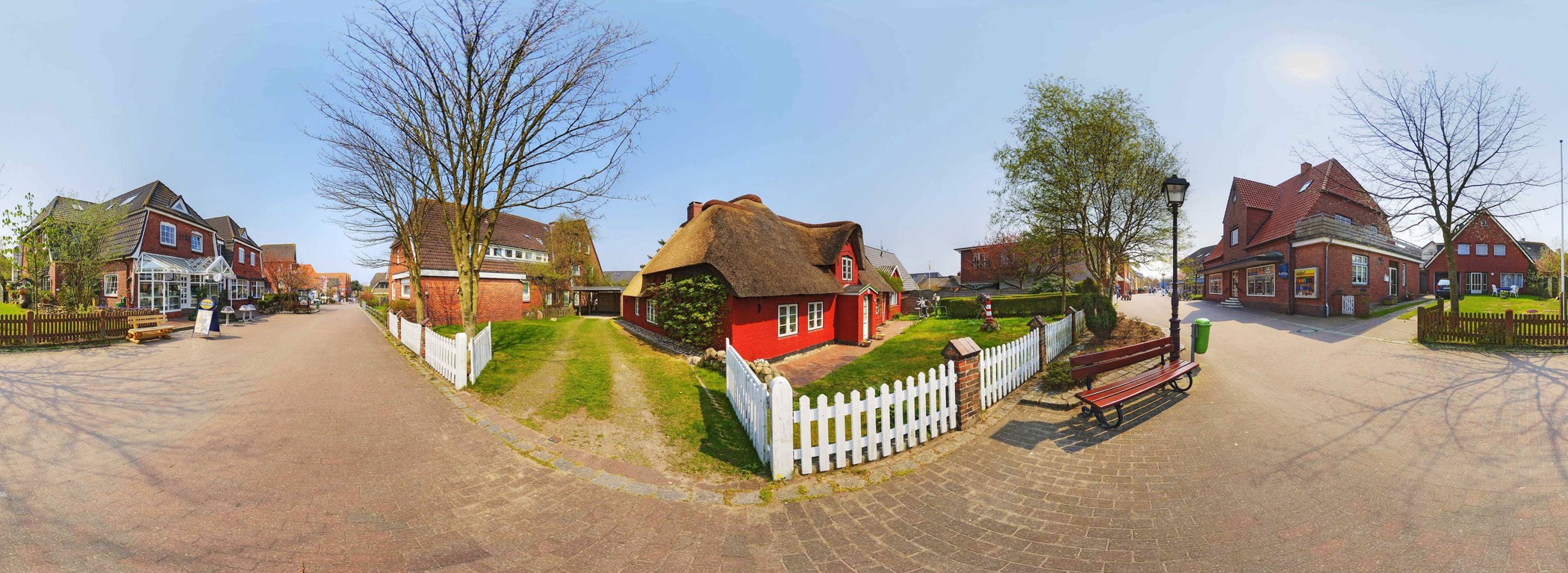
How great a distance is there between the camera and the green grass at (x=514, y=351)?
905 cm

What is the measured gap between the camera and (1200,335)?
9.64 m

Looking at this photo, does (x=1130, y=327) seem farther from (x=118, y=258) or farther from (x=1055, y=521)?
(x=118, y=258)

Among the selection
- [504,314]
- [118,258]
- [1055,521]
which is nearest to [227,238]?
[118,258]

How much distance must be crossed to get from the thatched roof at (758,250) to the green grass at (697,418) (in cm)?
320

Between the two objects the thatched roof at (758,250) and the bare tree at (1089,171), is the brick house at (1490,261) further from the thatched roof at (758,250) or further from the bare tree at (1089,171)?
the thatched roof at (758,250)

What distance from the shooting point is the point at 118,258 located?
22.4 meters

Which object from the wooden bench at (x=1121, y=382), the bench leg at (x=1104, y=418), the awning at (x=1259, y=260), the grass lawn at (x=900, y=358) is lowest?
the grass lawn at (x=900, y=358)

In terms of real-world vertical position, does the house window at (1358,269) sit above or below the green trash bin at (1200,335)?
above

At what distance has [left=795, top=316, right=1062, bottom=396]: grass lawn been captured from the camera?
34.5ft

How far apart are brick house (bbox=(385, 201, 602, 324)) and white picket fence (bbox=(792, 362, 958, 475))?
20379 mm

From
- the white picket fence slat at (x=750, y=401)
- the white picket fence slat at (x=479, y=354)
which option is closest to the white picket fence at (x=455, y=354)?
the white picket fence slat at (x=479, y=354)

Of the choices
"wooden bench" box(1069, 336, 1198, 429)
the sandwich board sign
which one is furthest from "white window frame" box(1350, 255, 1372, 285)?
the sandwich board sign

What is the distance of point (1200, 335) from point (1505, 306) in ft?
85.7

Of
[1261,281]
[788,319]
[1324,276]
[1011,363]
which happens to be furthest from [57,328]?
[1261,281]
